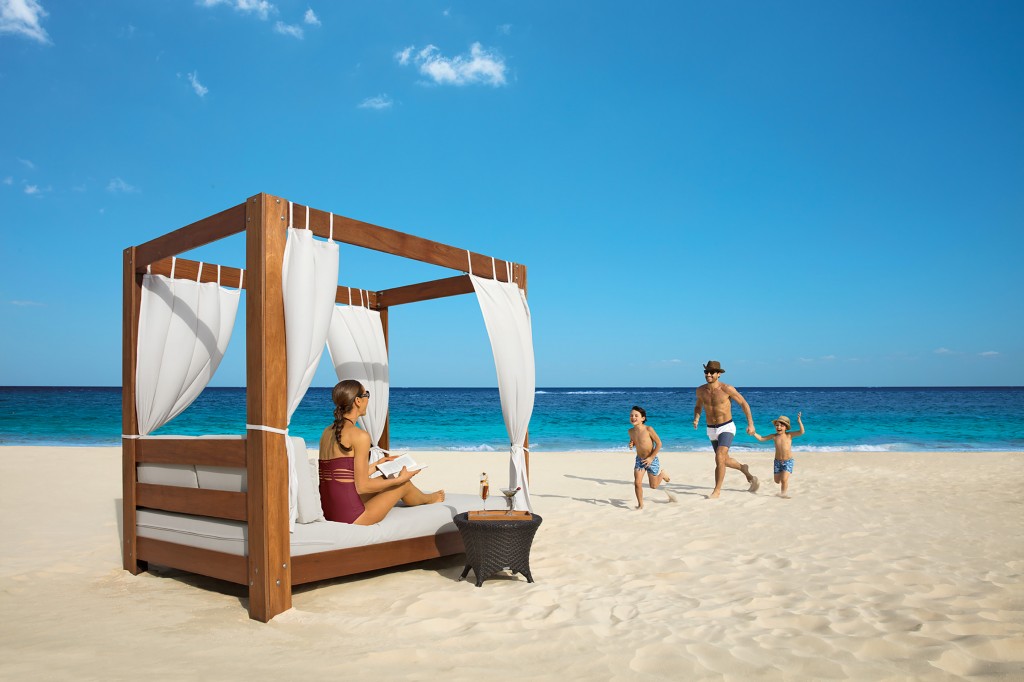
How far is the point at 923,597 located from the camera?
3695mm

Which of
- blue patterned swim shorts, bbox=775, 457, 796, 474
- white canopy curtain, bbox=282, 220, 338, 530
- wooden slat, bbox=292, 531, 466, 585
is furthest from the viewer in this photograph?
blue patterned swim shorts, bbox=775, 457, 796, 474

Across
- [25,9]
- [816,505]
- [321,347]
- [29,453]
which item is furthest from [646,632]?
[25,9]

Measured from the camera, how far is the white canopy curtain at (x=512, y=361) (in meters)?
5.25

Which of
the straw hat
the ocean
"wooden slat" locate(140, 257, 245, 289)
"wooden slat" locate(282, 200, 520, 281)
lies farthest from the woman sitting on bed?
the ocean

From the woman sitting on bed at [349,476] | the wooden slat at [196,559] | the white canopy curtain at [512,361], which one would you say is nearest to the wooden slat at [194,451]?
the wooden slat at [196,559]

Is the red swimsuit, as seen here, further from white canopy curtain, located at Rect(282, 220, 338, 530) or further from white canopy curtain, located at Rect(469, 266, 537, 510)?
white canopy curtain, located at Rect(469, 266, 537, 510)

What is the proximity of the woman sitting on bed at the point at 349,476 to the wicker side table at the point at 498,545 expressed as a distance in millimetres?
613

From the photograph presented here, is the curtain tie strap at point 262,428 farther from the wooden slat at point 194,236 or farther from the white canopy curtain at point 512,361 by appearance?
the white canopy curtain at point 512,361

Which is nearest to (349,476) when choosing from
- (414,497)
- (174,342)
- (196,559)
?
(414,497)

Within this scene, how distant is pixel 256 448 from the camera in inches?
140

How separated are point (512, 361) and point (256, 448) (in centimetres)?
223

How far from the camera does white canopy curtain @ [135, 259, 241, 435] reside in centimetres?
474

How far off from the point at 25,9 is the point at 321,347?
12520mm

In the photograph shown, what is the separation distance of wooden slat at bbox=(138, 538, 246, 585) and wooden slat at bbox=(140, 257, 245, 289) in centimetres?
185
